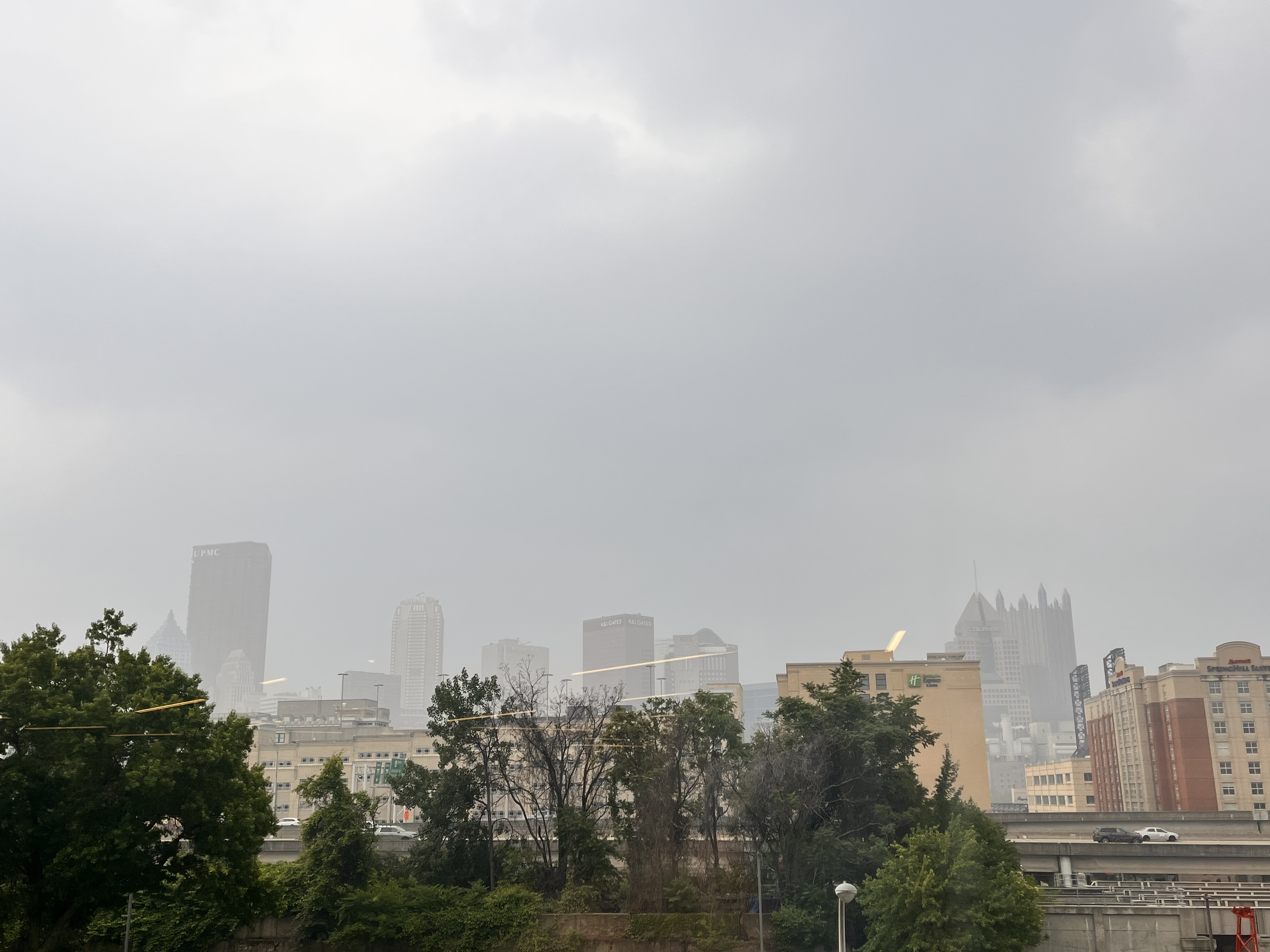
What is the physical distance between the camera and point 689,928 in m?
36.6

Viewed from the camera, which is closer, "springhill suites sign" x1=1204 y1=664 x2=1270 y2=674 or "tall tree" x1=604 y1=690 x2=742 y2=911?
"tall tree" x1=604 y1=690 x2=742 y2=911

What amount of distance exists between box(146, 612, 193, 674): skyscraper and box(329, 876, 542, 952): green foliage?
110604 millimetres

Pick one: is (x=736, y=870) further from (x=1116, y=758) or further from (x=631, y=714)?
(x=1116, y=758)

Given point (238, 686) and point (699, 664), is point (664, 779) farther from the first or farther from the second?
point (238, 686)

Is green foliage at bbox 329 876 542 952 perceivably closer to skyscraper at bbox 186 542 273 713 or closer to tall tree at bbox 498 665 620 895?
tall tree at bbox 498 665 620 895

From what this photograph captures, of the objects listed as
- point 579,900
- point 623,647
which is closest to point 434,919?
point 579,900

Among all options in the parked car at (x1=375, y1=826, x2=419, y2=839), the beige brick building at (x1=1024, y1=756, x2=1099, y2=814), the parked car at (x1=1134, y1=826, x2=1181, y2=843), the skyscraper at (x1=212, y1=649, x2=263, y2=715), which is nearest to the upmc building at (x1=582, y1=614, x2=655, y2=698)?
the parked car at (x1=375, y1=826, x2=419, y2=839)

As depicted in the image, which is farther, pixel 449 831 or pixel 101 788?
pixel 449 831

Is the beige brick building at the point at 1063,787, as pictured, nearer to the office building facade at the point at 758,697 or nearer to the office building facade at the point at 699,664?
the office building facade at the point at 758,697

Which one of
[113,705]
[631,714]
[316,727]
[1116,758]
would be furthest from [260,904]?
[1116,758]

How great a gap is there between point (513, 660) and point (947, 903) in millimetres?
37328

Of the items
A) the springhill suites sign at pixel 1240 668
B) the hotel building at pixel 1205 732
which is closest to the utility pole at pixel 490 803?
the hotel building at pixel 1205 732

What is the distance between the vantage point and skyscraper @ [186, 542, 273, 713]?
366 feet

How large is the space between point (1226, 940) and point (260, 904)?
33.4m
